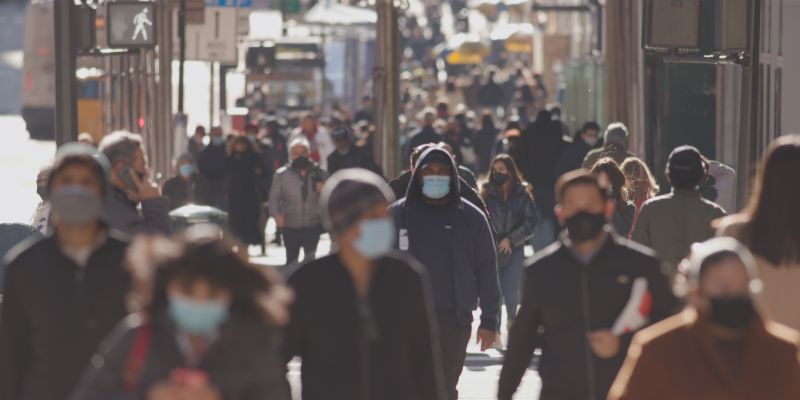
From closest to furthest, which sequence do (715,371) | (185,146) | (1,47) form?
(715,371)
(185,146)
(1,47)

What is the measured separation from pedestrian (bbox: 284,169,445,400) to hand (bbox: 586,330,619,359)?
98 centimetres

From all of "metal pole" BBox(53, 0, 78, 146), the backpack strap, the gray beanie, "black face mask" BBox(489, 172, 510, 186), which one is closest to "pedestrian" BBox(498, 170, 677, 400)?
the gray beanie

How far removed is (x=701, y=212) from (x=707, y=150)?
14.7 metres

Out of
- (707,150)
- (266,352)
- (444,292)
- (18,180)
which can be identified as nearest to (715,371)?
(266,352)

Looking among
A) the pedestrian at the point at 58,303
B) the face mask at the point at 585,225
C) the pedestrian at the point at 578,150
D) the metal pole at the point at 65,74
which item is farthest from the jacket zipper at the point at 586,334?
the pedestrian at the point at 578,150

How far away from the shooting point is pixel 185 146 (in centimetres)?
2902

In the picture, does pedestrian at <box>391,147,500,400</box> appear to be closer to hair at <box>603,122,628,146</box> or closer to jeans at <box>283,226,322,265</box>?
hair at <box>603,122,628,146</box>

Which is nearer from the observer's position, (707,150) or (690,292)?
(690,292)

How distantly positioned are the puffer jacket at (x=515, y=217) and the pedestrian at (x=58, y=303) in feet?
30.4

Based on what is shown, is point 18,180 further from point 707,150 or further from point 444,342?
point 444,342

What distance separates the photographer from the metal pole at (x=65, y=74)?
1583 cm

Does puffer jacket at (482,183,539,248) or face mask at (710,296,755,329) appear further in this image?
puffer jacket at (482,183,539,248)

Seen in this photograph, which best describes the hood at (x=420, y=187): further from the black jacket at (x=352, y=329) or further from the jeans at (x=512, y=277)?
the jeans at (x=512, y=277)

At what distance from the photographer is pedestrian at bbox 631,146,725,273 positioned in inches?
440
